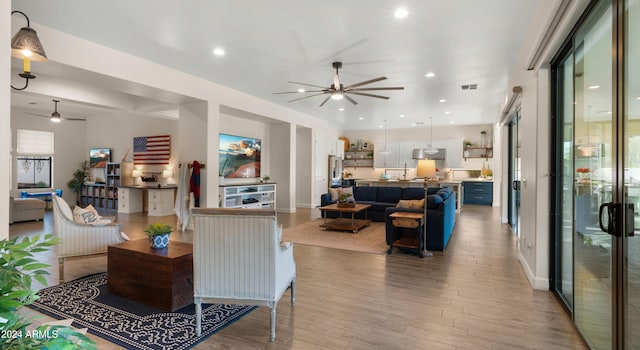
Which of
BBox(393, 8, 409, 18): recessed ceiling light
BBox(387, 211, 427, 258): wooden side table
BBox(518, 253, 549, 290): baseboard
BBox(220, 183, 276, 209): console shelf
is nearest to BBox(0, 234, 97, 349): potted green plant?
BBox(393, 8, 409, 18): recessed ceiling light

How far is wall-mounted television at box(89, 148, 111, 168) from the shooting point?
1028cm

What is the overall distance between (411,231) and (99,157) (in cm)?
1000

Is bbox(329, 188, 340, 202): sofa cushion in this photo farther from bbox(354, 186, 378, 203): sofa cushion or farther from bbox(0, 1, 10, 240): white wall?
bbox(0, 1, 10, 240): white wall

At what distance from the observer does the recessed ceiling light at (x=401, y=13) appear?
11.6 feet

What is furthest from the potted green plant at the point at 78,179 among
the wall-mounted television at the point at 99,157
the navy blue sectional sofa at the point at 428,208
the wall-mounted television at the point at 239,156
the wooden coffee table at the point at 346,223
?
the wooden coffee table at the point at 346,223

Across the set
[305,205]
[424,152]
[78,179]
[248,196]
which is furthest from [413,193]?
[78,179]

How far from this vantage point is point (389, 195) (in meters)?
8.06

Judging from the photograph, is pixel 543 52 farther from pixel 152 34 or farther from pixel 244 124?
pixel 244 124

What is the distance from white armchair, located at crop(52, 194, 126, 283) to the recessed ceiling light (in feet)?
13.4

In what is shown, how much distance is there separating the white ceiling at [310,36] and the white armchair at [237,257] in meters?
2.34

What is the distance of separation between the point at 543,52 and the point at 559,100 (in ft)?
1.66

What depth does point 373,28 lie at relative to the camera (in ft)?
13.1

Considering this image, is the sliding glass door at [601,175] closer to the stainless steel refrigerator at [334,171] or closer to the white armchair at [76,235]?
the white armchair at [76,235]

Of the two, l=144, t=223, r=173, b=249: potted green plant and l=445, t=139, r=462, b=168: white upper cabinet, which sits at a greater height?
l=445, t=139, r=462, b=168: white upper cabinet
